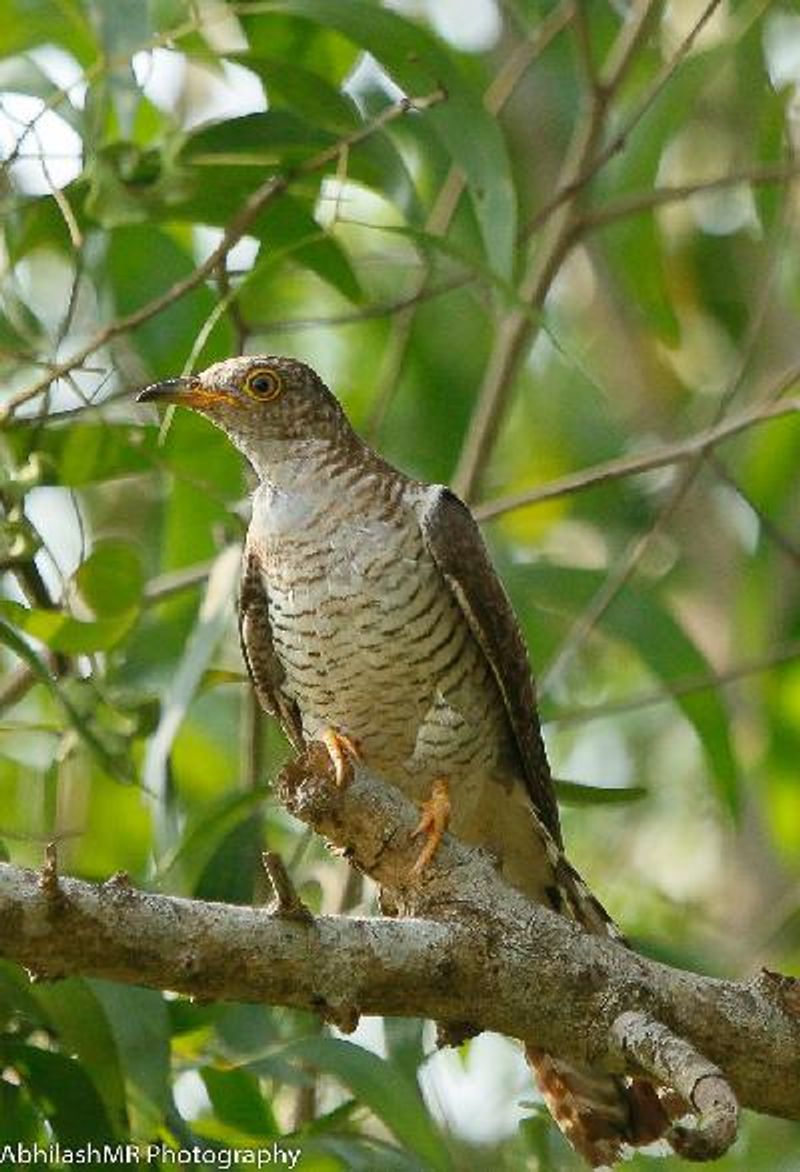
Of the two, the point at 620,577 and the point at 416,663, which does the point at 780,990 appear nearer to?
the point at 416,663

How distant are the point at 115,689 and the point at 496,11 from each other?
300 cm

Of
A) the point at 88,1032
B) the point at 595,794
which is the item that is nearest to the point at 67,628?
the point at 88,1032

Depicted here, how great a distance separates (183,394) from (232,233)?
0.99 ft

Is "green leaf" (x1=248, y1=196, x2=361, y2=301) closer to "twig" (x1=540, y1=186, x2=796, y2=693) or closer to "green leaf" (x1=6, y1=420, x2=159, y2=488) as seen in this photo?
"green leaf" (x1=6, y1=420, x2=159, y2=488)

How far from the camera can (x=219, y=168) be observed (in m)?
4.42

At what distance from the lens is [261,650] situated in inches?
167

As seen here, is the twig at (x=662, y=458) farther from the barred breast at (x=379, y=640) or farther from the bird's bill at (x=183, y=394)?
the bird's bill at (x=183, y=394)

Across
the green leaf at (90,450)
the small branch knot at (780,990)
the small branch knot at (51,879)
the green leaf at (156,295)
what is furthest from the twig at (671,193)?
the small branch knot at (51,879)

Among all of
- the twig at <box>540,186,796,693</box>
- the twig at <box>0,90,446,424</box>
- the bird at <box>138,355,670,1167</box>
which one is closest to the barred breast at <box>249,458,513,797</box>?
the bird at <box>138,355,670,1167</box>

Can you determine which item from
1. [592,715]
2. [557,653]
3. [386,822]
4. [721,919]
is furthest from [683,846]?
[386,822]

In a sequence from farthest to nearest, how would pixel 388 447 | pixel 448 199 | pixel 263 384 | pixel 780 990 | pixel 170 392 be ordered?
pixel 388 447, pixel 448 199, pixel 263 384, pixel 170 392, pixel 780 990

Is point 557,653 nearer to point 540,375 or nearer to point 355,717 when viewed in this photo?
point 355,717

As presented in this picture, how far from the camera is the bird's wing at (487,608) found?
4066mm

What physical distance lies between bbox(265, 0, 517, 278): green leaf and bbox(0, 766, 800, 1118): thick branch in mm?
1098
